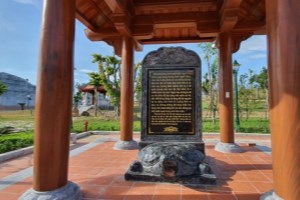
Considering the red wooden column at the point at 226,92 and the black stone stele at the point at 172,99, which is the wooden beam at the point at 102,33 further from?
the red wooden column at the point at 226,92

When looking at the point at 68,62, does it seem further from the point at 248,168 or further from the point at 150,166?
the point at 248,168

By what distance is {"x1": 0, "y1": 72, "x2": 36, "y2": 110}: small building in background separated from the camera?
31.4 metres

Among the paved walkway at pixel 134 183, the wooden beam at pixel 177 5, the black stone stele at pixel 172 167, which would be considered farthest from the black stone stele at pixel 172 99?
the wooden beam at pixel 177 5

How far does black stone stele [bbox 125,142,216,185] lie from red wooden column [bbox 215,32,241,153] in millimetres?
2741

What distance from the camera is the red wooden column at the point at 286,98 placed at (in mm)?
2217

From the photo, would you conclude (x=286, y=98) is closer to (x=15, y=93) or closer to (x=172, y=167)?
(x=172, y=167)

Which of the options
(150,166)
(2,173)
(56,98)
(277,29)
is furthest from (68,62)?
(2,173)

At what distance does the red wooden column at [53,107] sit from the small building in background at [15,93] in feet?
108

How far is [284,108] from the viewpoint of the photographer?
2299 mm

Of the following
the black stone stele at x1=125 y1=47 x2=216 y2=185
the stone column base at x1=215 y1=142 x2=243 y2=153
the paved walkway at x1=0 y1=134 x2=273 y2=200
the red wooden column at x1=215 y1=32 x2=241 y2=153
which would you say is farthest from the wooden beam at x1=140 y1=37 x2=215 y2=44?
the paved walkway at x1=0 y1=134 x2=273 y2=200

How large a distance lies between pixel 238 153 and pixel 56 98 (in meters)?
5.20

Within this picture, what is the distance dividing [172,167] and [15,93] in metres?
38.0

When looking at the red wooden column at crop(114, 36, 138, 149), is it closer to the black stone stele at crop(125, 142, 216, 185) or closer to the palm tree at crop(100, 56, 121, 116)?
the black stone stele at crop(125, 142, 216, 185)

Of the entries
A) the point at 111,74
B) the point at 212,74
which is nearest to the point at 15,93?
the point at 111,74
